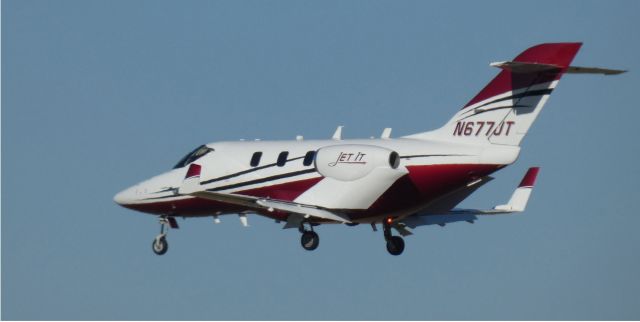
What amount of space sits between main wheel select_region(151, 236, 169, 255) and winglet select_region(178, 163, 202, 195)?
2691 mm

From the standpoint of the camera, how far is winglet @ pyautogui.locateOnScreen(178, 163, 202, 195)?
Result: 51312 mm

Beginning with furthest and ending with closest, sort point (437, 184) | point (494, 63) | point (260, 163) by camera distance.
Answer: point (260, 163) < point (437, 184) < point (494, 63)

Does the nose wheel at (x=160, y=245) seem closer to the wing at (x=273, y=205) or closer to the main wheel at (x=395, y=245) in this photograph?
the wing at (x=273, y=205)

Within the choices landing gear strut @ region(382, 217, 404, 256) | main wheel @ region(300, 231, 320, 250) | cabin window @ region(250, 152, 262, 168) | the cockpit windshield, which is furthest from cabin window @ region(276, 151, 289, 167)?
landing gear strut @ region(382, 217, 404, 256)

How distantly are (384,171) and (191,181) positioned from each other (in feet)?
22.8

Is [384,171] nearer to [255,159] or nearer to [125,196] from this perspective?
[255,159]

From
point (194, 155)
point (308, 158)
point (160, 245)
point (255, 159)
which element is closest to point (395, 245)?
point (308, 158)

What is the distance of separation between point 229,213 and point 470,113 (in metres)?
9.49

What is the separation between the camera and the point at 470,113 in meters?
48.1

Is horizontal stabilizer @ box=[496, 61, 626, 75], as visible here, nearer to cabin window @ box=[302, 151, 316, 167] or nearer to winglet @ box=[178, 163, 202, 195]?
cabin window @ box=[302, 151, 316, 167]

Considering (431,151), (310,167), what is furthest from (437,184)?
(310,167)

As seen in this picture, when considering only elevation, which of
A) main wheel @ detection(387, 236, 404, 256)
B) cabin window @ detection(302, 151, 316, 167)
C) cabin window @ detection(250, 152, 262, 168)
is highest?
cabin window @ detection(250, 152, 262, 168)

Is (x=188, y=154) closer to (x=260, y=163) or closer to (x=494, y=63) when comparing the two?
(x=260, y=163)

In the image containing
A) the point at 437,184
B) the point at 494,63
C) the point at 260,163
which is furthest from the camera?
the point at 260,163
